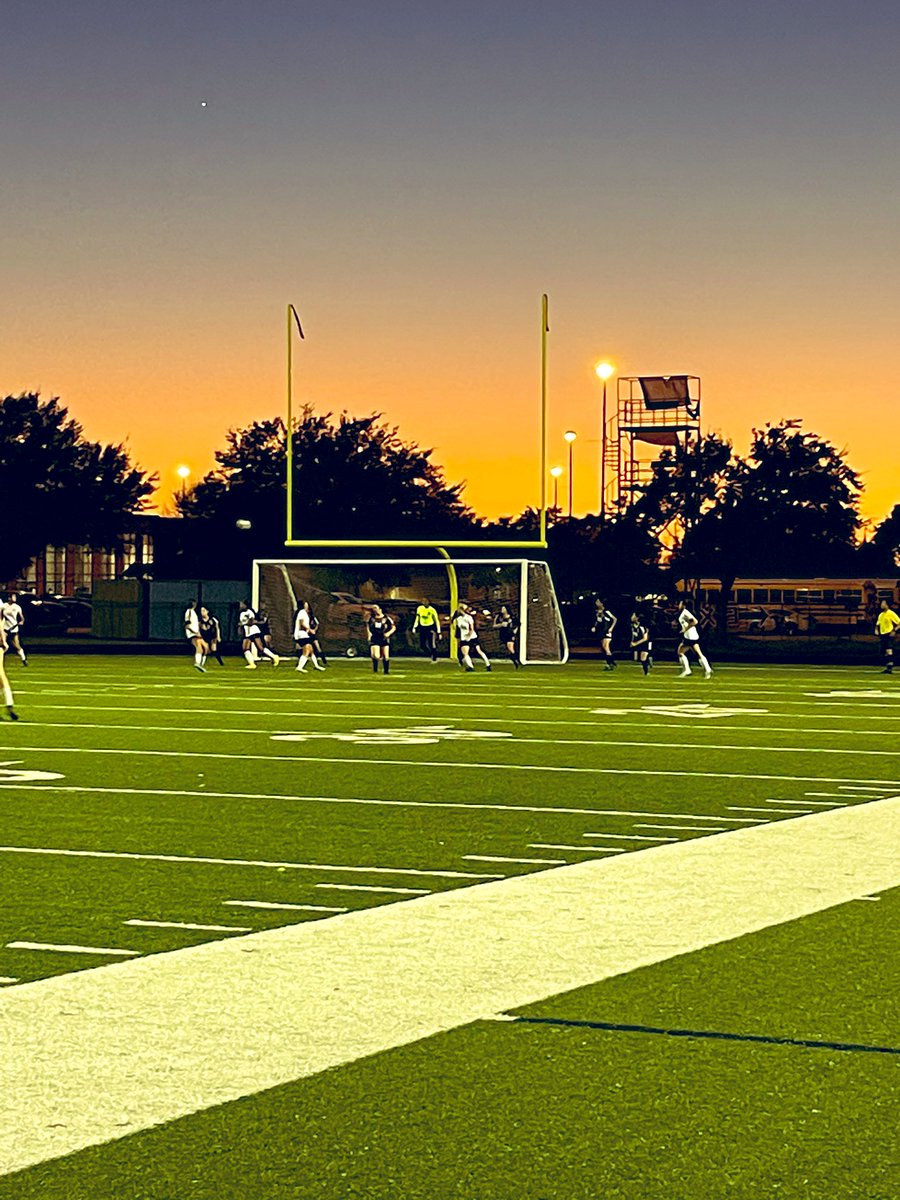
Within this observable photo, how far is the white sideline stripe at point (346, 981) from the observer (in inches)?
199

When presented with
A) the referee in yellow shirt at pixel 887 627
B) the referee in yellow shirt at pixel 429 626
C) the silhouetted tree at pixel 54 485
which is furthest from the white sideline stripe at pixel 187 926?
the silhouetted tree at pixel 54 485

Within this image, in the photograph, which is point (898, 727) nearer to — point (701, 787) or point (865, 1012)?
point (701, 787)

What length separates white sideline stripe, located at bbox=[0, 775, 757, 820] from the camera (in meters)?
11.7

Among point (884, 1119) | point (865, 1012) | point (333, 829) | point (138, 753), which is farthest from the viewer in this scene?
point (138, 753)

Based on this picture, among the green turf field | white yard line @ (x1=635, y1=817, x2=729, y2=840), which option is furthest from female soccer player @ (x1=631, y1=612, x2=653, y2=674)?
white yard line @ (x1=635, y1=817, x2=729, y2=840)

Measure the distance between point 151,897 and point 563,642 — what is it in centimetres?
2925

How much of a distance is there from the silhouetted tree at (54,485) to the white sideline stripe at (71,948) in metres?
66.3

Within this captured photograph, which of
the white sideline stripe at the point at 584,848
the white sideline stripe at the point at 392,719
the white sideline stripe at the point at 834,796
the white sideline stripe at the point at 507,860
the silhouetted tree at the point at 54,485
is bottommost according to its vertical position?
the white sideline stripe at the point at 392,719

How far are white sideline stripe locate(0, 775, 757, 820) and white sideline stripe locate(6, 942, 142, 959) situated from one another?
4951mm

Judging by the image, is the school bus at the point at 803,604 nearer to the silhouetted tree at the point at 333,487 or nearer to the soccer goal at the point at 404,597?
the silhouetted tree at the point at 333,487

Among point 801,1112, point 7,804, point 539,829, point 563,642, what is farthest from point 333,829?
point 563,642

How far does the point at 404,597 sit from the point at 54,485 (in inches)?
1255

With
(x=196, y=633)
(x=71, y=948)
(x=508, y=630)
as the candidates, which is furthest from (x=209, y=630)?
(x=71, y=948)

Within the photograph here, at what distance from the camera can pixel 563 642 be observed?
37.4 meters
